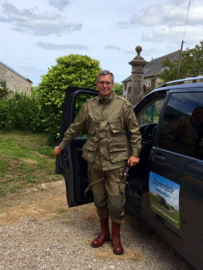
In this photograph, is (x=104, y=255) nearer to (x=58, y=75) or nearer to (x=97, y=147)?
(x=97, y=147)

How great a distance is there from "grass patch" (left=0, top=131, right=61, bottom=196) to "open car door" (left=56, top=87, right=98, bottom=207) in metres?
1.94

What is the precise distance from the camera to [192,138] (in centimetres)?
237

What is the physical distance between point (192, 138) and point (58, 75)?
17.4ft

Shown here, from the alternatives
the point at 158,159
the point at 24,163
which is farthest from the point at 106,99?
the point at 24,163

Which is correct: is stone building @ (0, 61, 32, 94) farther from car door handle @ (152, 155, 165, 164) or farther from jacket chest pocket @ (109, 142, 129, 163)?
car door handle @ (152, 155, 165, 164)

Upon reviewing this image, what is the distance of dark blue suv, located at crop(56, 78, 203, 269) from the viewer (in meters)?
2.18

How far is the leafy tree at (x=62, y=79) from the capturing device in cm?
689

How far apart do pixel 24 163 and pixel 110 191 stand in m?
3.69

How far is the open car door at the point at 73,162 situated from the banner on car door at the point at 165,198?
937mm

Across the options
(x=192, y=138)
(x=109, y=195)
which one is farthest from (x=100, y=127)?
(x=192, y=138)

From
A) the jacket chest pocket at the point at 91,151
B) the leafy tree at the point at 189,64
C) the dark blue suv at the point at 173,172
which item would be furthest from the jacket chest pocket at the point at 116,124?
the leafy tree at the point at 189,64

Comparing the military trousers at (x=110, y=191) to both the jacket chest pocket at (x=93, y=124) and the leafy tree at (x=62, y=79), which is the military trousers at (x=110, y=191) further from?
the leafy tree at (x=62, y=79)

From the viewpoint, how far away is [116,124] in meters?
2.80

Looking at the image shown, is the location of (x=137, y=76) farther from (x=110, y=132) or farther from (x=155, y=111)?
(x=110, y=132)
